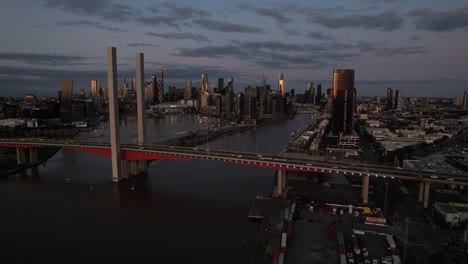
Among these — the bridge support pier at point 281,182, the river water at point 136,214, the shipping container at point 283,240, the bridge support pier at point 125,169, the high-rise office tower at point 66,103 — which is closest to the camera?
the shipping container at point 283,240

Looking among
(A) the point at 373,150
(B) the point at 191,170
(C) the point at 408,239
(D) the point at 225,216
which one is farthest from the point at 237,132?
(C) the point at 408,239

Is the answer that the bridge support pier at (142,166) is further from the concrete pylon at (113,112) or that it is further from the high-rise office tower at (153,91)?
the high-rise office tower at (153,91)

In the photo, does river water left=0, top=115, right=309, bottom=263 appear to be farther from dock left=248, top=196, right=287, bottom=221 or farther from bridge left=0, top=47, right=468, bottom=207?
bridge left=0, top=47, right=468, bottom=207

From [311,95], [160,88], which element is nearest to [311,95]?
[311,95]

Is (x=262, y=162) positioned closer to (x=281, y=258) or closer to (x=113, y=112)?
(x=281, y=258)

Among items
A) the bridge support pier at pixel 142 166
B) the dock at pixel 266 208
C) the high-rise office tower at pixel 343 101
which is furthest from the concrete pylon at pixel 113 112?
the high-rise office tower at pixel 343 101

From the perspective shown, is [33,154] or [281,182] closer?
[281,182]
